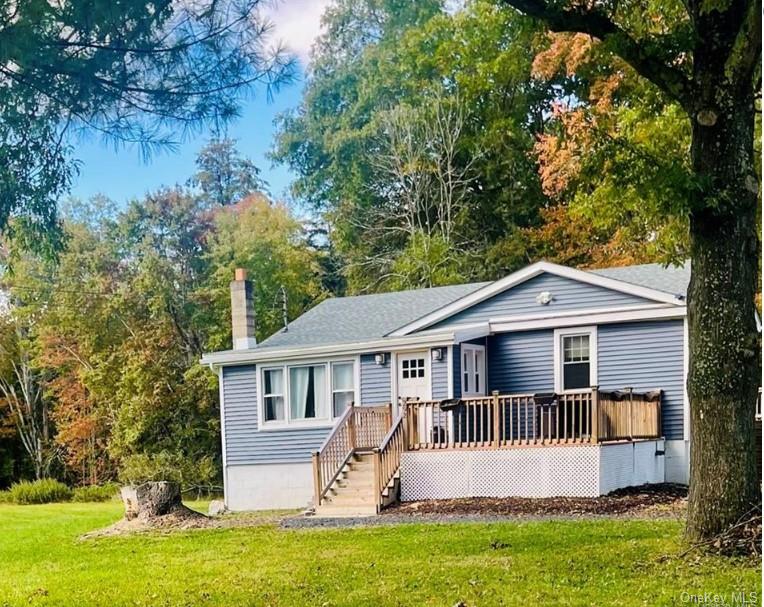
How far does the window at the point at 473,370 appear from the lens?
29.8ft

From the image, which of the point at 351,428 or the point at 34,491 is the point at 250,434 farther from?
the point at 34,491

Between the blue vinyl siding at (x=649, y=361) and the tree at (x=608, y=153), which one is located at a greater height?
the tree at (x=608, y=153)

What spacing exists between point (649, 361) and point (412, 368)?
94.0 inches

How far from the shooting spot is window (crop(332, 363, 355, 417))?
954 centimetres

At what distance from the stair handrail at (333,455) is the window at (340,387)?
0.91 meters

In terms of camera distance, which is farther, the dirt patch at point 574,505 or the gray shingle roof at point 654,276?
the gray shingle roof at point 654,276

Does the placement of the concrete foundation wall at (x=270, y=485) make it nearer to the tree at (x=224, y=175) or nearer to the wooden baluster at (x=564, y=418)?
the wooden baluster at (x=564, y=418)

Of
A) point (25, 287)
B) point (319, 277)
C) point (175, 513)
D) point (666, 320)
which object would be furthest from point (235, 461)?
point (25, 287)

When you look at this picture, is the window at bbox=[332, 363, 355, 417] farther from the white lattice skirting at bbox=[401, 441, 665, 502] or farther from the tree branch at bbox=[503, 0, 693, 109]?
the tree branch at bbox=[503, 0, 693, 109]

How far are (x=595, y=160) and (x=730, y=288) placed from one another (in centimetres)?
97

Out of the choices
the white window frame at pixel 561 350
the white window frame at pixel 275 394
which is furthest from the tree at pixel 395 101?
the white window frame at pixel 275 394

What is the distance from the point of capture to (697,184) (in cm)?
417

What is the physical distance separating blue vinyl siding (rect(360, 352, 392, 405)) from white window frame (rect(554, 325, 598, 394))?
1.73 meters

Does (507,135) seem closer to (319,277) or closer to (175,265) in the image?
(319,277)
